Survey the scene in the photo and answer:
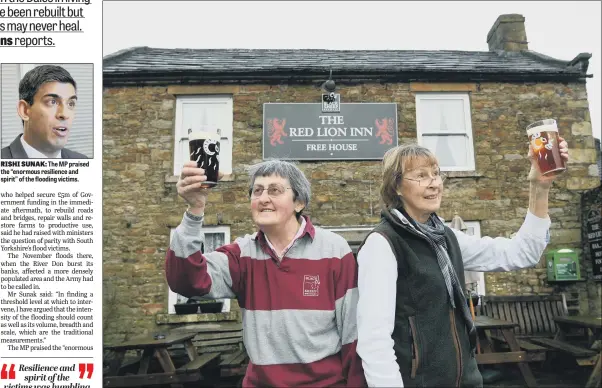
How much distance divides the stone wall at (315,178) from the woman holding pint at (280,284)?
16.2 ft

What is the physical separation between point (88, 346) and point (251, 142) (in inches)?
193

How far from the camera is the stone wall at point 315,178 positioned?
6520 mm

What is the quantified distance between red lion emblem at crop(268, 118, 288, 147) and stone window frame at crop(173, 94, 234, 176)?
1.87 feet

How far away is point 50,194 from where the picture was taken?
2.26 metres

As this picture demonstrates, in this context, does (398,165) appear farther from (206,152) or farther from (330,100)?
(330,100)

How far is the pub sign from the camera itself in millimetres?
6836

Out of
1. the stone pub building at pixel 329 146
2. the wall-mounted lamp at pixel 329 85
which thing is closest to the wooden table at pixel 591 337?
the stone pub building at pixel 329 146

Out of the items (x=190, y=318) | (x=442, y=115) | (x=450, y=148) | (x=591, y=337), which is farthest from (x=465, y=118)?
(x=190, y=318)

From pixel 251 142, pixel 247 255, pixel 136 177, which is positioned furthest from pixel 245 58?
pixel 247 255

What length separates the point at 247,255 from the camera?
169 centimetres

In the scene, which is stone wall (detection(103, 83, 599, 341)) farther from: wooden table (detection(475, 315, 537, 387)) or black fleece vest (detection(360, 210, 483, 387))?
black fleece vest (detection(360, 210, 483, 387))

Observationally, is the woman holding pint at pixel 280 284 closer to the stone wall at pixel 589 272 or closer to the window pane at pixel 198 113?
the window pane at pixel 198 113

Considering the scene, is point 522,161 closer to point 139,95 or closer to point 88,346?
point 139,95

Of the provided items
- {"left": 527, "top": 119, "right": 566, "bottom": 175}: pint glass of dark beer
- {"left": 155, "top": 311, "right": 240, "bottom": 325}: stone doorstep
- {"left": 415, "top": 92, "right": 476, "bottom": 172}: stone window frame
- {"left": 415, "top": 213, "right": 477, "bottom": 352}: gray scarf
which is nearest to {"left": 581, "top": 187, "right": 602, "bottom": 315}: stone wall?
{"left": 415, "top": 92, "right": 476, "bottom": 172}: stone window frame
